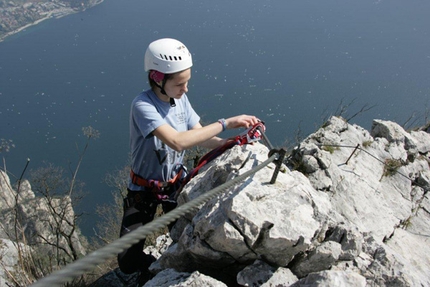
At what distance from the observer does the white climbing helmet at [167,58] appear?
9.19 feet

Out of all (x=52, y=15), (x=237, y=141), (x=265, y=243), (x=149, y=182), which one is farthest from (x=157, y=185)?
(x=52, y=15)

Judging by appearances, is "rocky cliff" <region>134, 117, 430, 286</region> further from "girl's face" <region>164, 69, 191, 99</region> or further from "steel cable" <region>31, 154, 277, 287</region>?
"steel cable" <region>31, 154, 277, 287</region>

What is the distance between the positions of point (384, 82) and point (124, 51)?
35.2 meters

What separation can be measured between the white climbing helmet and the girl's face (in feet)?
0.16

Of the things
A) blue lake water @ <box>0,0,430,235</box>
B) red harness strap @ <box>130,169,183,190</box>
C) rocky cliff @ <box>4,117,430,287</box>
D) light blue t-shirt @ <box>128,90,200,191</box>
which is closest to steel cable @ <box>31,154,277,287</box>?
rocky cliff @ <box>4,117,430,287</box>

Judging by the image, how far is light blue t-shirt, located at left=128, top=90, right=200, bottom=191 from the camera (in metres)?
2.75

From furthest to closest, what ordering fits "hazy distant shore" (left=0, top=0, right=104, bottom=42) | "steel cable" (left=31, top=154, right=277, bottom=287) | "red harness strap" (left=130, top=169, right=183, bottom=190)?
"hazy distant shore" (left=0, top=0, right=104, bottom=42)
"red harness strap" (left=130, top=169, right=183, bottom=190)
"steel cable" (left=31, top=154, right=277, bottom=287)

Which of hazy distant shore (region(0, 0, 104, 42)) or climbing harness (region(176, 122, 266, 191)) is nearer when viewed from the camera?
climbing harness (region(176, 122, 266, 191))

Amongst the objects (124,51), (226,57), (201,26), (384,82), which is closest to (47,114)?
(124,51)

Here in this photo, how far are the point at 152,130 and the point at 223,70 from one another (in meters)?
43.6

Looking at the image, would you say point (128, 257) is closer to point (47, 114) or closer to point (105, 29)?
point (47, 114)

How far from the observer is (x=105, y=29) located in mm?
62812

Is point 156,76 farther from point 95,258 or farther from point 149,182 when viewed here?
point 95,258

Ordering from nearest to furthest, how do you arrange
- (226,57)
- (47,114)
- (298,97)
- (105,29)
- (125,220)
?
1. (125,220)
2. (298,97)
3. (47,114)
4. (226,57)
5. (105,29)
